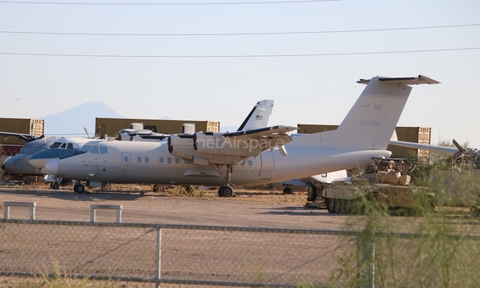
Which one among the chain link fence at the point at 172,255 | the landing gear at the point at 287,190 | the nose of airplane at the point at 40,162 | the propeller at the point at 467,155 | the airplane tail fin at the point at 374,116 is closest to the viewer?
the chain link fence at the point at 172,255

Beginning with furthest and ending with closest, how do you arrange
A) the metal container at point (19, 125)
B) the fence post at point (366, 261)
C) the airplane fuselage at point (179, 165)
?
the metal container at point (19, 125) → the airplane fuselage at point (179, 165) → the fence post at point (366, 261)

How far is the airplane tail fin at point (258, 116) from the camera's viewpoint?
35594 millimetres

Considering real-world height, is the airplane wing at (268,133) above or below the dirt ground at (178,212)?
above

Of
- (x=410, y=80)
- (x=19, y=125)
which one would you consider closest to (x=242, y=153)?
(x=410, y=80)

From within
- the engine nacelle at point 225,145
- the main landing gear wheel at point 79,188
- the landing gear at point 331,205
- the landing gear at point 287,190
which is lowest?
the landing gear at point 287,190

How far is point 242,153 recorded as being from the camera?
96.9 feet

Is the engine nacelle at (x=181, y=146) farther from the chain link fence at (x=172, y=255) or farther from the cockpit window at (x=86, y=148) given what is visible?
the chain link fence at (x=172, y=255)

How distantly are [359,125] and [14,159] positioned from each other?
1727 cm

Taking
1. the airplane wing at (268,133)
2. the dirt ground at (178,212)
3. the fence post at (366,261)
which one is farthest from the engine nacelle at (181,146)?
the fence post at (366,261)

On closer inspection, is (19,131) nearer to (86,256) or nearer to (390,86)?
(390,86)

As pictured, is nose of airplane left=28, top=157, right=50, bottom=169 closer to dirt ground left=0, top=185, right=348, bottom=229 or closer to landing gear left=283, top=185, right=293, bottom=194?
dirt ground left=0, top=185, right=348, bottom=229

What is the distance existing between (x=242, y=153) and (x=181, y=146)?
2653 millimetres

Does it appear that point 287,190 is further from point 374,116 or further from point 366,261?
point 366,261

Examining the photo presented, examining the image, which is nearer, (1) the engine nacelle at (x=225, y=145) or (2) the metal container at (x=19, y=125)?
(1) the engine nacelle at (x=225, y=145)
